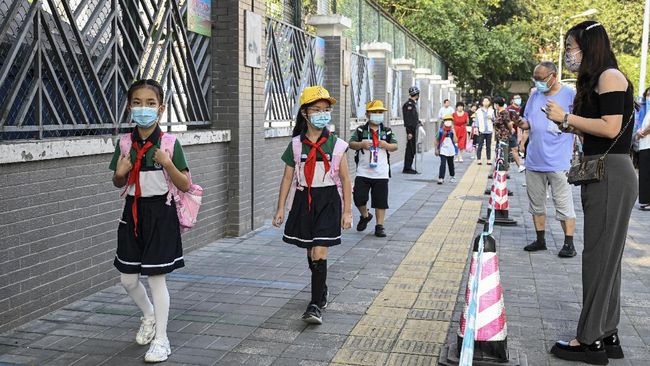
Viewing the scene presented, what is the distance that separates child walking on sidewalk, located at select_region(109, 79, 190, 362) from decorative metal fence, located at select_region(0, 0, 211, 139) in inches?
46.3

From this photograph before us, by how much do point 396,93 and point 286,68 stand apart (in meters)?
11.3

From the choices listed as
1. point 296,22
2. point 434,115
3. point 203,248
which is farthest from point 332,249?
point 434,115

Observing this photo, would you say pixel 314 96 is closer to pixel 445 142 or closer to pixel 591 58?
pixel 591 58

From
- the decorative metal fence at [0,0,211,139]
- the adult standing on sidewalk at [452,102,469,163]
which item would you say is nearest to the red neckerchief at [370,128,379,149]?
the decorative metal fence at [0,0,211,139]

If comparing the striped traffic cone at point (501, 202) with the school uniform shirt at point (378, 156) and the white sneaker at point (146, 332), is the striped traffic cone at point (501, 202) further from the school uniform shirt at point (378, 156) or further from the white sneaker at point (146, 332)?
the white sneaker at point (146, 332)

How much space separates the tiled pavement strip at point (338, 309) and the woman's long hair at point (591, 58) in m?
1.64

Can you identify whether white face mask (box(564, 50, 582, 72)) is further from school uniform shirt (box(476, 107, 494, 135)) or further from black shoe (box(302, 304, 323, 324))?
school uniform shirt (box(476, 107, 494, 135))

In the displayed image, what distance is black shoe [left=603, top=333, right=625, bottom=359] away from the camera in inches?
189

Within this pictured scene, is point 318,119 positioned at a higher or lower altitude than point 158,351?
higher

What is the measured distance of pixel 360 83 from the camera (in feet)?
58.2

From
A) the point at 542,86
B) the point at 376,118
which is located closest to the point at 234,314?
the point at 542,86

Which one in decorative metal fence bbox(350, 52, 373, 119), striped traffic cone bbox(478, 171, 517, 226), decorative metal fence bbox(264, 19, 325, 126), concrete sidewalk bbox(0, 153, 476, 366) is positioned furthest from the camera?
decorative metal fence bbox(350, 52, 373, 119)

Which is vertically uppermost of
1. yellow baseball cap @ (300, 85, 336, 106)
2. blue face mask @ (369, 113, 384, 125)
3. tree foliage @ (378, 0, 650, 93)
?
tree foliage @ (378, 0, 650, 93)

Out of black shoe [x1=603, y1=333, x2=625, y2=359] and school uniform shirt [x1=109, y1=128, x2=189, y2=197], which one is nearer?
school uniform shirt [x1=109, y1=128, x2=189, y2=197]
